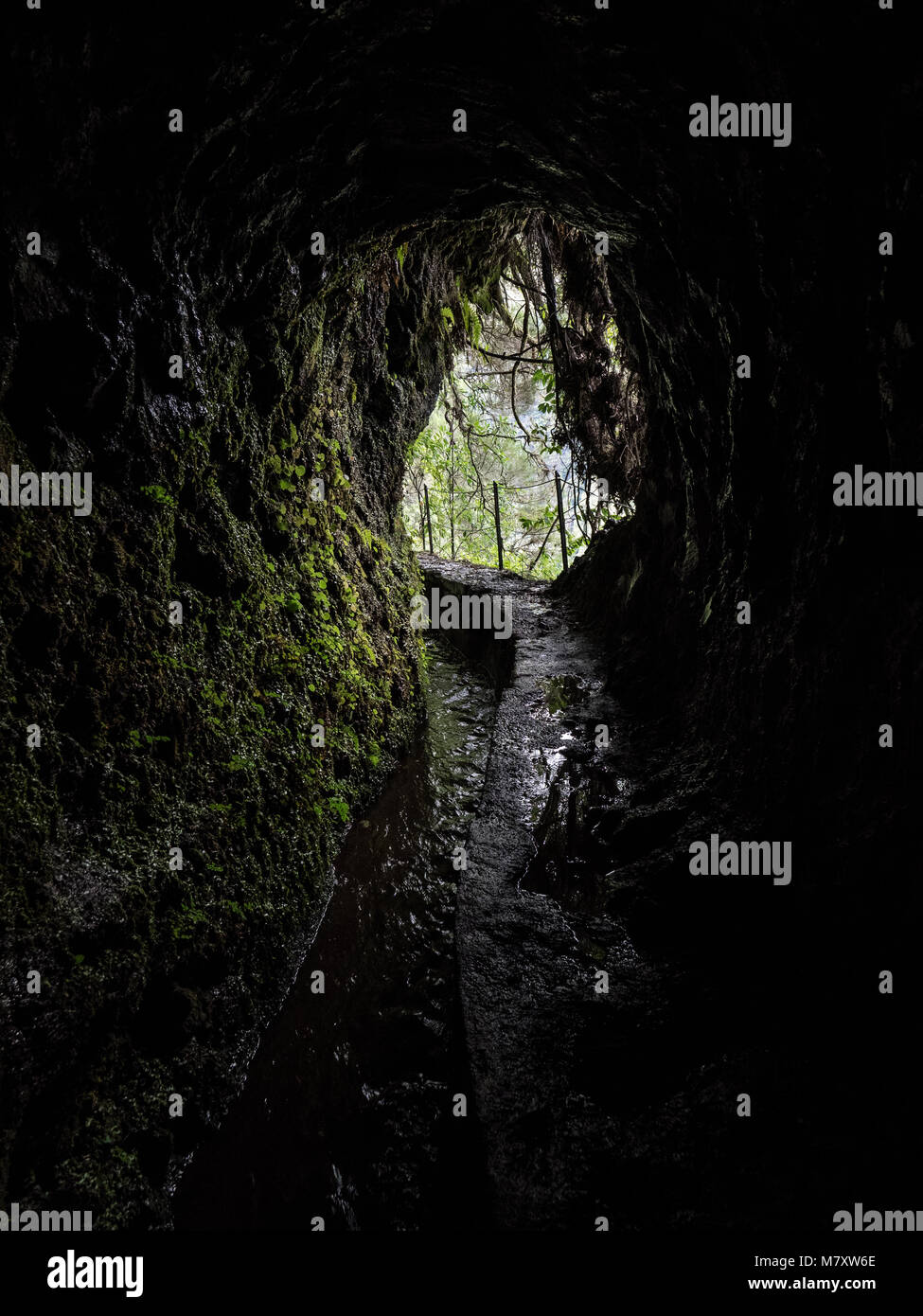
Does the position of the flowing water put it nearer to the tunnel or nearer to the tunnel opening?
the tunnel

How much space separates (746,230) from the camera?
3.49 m

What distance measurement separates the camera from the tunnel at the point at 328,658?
2537mm

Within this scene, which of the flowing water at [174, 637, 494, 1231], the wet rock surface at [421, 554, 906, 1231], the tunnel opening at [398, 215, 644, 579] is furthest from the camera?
the tunnel opening at [398, 215, 644, 579]

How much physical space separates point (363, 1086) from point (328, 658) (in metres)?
3.13

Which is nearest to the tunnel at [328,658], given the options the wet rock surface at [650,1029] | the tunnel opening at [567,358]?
the wet rock surface at [650,1029]

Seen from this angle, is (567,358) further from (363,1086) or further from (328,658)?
(363,1086)

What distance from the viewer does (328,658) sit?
17.8ft

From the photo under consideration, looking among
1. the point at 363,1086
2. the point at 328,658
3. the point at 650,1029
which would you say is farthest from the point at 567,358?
the point at 363,1086

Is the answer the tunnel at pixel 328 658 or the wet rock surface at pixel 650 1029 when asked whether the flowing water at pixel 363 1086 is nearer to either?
the tunnel at pixel 328 658

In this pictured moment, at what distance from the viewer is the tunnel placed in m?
2.54

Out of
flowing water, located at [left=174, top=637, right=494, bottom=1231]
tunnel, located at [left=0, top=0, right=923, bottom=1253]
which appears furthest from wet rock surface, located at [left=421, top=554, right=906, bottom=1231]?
flowing water, located at [left=174, top=637, right=494, bottom=1231]

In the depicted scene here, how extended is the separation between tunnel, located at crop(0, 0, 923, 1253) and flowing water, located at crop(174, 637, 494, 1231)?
61 mm
